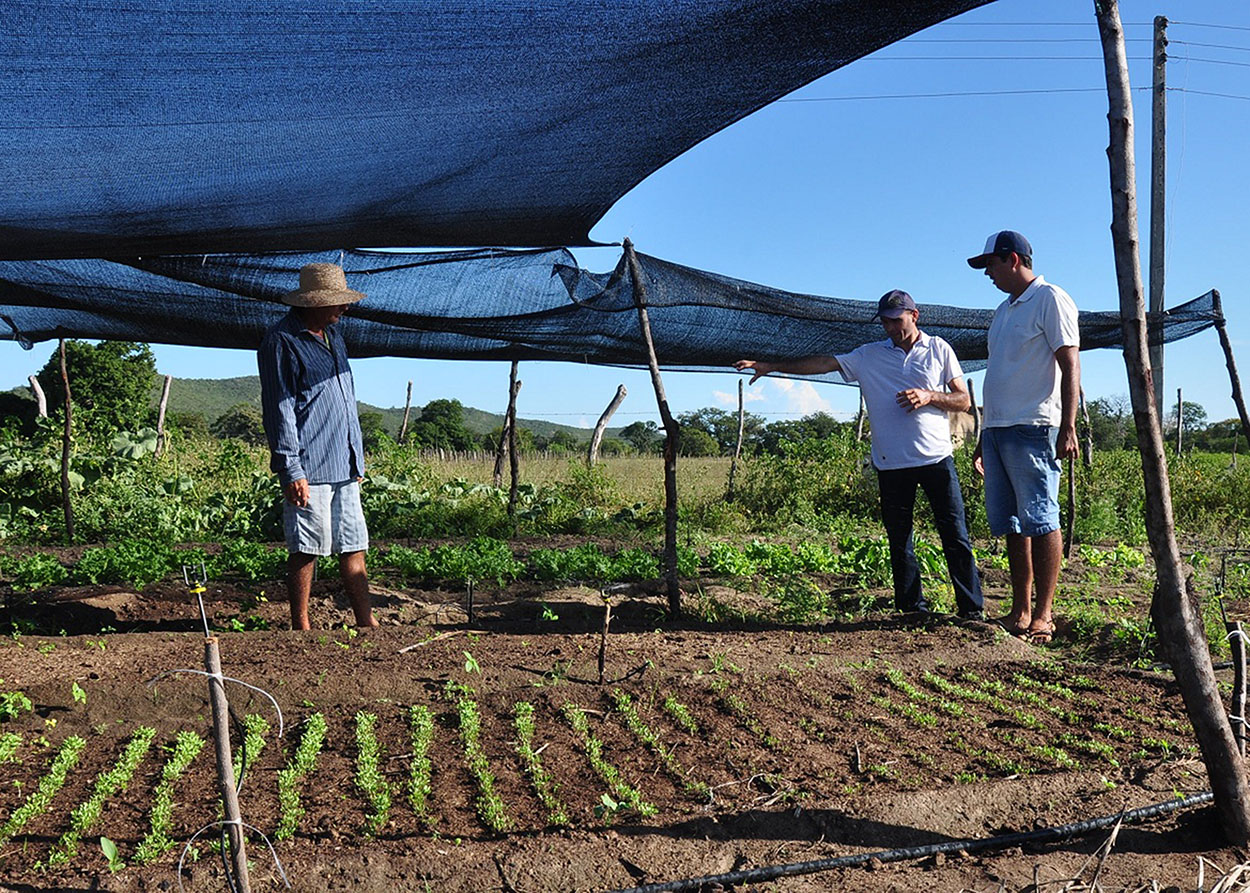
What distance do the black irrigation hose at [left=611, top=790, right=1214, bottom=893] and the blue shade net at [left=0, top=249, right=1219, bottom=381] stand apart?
9.51 ft

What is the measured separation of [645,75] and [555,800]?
8.47ft

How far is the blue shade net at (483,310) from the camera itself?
226 inches

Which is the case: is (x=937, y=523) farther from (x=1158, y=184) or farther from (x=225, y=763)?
(x=1158, y=184)

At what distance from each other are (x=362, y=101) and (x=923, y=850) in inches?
123

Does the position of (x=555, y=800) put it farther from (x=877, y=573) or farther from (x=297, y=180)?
(x=877, y=573)

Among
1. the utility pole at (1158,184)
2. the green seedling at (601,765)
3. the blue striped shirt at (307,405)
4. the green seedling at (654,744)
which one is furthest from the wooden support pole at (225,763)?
the utility pole at (1158,184)

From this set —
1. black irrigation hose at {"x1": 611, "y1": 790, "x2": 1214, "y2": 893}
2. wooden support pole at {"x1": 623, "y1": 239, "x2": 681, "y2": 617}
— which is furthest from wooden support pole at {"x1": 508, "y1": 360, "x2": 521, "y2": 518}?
black irrigation hose at {"x1": 611, "y1": 790, "x2": 1214, "y2": 893}

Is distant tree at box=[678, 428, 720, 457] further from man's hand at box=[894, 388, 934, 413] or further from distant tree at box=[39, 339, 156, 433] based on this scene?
man's hand at box=[894, 388, 934, 413]

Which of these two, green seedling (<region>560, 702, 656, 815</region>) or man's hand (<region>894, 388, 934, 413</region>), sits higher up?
man's hand (<region>894, 388, 934, 413</region>)

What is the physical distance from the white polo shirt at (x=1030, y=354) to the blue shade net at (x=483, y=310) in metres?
0.69

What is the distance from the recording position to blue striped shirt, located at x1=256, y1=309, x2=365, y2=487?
4.27m

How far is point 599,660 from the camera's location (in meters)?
3.90

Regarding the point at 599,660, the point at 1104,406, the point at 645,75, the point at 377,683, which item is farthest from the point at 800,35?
the point at 1104,406

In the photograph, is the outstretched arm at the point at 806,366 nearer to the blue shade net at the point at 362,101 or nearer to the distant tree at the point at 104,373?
the blue shade net at the point at 362,101
